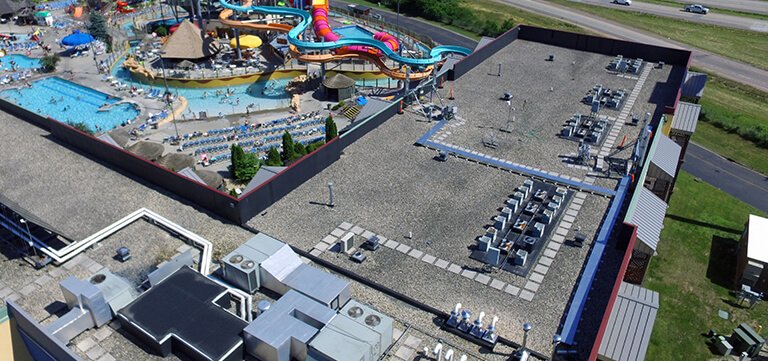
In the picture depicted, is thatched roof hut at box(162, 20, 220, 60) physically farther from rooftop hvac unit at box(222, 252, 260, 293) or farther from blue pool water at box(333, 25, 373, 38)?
rooftop hvac unit at box(222, 252, 260, 293)

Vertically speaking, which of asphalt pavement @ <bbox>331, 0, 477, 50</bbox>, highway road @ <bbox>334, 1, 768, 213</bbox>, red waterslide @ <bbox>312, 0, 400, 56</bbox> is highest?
red waterslide @ <bbox>312, 0, 400, 56</bbox>

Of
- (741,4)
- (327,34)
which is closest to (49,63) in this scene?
(327,34)

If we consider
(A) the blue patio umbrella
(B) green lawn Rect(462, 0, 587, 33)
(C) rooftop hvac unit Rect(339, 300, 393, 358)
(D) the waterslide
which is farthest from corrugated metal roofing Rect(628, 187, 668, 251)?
(A) the blue patio umbrella

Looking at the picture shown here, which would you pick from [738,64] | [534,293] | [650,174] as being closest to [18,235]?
[534,293]

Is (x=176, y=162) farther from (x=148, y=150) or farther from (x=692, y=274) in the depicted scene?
(x=692, y=274)

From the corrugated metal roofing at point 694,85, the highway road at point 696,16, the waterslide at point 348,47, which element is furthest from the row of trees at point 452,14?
the corrugated metal roofing at point 694,85

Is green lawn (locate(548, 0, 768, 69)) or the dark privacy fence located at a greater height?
the dark privacy fence
